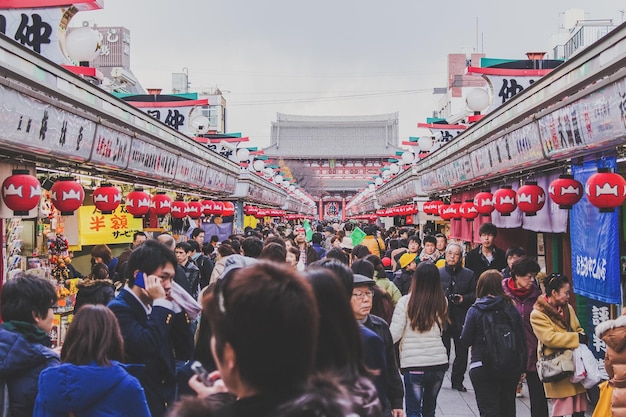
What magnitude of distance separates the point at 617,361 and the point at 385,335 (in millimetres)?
1587

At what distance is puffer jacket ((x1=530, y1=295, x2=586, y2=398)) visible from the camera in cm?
608

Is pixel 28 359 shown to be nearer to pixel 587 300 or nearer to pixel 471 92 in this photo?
pixel 587 300

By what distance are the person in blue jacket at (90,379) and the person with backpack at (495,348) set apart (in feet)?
11.2

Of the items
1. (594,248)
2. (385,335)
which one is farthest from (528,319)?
(385,335)

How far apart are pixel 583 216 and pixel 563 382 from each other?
8.59ft

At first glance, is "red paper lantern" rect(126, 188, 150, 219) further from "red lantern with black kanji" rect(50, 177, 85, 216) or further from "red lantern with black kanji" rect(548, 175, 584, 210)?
"red lantern with black kanji" rect(548, 175, 584, 210)

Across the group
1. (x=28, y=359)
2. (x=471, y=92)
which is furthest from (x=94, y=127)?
(x=471, y=92)

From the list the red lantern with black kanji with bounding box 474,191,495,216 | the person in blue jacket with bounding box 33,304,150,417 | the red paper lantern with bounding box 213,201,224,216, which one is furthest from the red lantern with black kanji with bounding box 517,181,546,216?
the red paper lantern with bounding box 213,201,224,216

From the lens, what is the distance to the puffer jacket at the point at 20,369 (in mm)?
4008

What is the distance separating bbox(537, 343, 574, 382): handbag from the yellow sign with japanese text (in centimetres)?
838

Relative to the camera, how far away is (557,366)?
612cm

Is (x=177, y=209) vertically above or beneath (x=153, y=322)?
above

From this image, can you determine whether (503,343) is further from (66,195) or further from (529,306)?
(66,195)

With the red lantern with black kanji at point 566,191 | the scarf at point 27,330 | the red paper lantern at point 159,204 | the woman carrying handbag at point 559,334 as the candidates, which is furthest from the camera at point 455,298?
the red paper lantern at point 159,204
